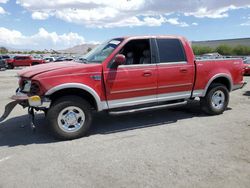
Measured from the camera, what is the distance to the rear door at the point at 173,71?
278 inches

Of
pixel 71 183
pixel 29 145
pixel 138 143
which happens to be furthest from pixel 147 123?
pixel 71 183

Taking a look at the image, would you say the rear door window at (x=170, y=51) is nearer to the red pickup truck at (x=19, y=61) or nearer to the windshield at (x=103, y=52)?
the windshield at (x=103, y=52)

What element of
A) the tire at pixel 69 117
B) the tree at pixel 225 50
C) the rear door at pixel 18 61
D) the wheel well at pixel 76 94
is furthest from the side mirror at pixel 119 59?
the tree at pixel 225 50

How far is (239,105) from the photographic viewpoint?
9453 mm

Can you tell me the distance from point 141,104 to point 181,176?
277 cm

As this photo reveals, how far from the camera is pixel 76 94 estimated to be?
6273 millimetres

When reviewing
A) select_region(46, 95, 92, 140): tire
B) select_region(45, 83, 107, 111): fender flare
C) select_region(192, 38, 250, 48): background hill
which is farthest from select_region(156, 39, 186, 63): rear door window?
select_region(192, 38, 250, 48): background hill

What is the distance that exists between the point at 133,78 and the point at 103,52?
0.87 metres

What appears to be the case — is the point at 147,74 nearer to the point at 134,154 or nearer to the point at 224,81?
the point at 134,154

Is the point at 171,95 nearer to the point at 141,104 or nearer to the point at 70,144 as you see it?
the point at 141,104

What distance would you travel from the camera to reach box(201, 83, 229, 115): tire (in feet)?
26.2

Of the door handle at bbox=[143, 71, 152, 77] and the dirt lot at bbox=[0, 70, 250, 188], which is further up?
the door handle at bbox=[143, 71, 152, 77]

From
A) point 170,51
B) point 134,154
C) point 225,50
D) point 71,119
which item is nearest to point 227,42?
point 225,50

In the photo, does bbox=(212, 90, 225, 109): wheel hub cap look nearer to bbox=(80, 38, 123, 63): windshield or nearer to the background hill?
bbox=(80, 38, 123, 63): windshield
